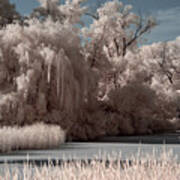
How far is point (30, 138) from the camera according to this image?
1561 centimetres

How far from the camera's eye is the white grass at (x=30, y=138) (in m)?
14.5

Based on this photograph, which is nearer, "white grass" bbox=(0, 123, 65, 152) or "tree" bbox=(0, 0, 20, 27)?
"white grass" bbox=(0, 123, 65, 152)

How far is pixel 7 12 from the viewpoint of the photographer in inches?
1019

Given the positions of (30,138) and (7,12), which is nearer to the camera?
(30,138)

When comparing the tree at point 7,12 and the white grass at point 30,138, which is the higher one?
the tree at point 7,12

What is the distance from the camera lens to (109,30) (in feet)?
96.8

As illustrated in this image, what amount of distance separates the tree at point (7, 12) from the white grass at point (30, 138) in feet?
35.1

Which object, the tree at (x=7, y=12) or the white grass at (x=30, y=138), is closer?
the white grass at (x=30, y=138)

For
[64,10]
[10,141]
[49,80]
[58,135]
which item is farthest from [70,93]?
[64,10]

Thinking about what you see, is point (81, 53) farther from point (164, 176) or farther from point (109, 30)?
point (164, 176)

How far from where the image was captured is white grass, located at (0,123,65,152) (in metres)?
14.5

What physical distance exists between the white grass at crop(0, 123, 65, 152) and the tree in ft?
35.1

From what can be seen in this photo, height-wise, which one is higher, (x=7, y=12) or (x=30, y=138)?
(x=7, y=12)

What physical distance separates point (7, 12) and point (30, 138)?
41.8 feet
